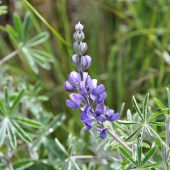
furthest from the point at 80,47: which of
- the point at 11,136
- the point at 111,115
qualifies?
the point at 11,136

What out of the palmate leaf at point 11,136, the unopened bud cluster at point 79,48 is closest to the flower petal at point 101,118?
the unopened bud cluster at point 79,48

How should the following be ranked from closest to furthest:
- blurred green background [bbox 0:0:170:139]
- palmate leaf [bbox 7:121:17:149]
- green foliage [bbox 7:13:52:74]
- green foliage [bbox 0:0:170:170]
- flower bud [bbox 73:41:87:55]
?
flower bud [bbox 73:41:87:55]
palmate leaf [bbox 7:121:17:149]
green foliage [bbox 7:13:52:74]
green foliage [bbox 0:0:170:170]
blurred green background [bbox 0:0:170:139]

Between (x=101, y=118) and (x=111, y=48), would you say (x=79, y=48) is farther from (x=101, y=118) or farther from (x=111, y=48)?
(x=111, y=48)

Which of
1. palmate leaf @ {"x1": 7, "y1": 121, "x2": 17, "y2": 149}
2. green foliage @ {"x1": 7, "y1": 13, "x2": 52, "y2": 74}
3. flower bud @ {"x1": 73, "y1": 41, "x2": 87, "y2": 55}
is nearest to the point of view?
flower bud @ {"x1": 73, "y1": 41, "x2": 87, "y2": 55}

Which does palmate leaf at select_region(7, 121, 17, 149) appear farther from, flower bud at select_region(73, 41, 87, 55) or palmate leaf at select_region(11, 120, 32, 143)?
flower bud at select_region(73, 41, 87, 55)

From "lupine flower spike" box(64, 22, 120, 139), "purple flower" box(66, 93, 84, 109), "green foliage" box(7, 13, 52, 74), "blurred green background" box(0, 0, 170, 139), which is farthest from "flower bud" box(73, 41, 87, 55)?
"blurred green background" box(0, 0, 170, 139)

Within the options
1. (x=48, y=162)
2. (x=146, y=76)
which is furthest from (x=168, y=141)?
(x=146, y=76)

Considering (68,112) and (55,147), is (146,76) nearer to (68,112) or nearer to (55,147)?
(68,112)

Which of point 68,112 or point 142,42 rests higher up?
point 142,42
